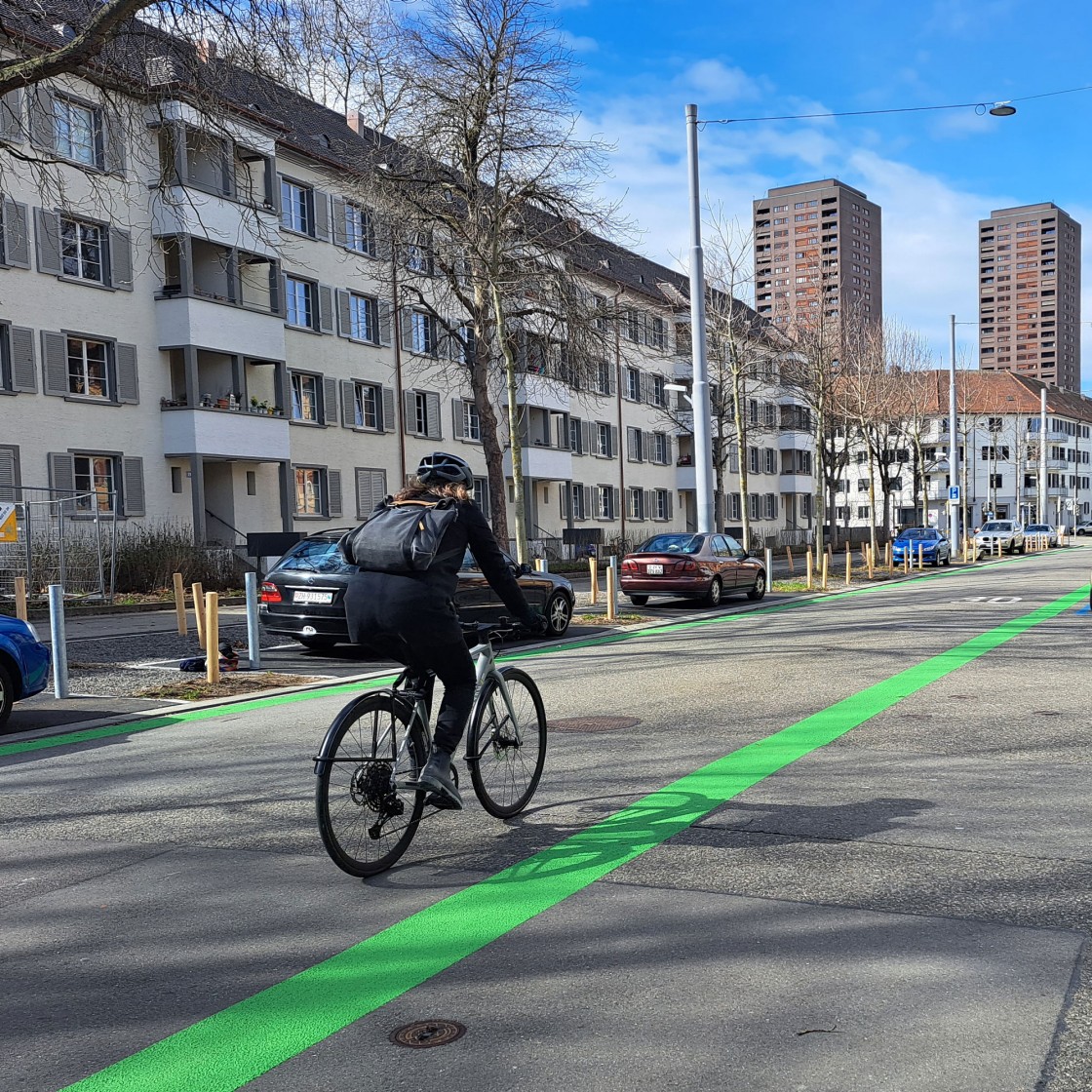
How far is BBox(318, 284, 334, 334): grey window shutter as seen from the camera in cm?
3925

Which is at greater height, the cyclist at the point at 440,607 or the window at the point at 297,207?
the window at the point at 297,207

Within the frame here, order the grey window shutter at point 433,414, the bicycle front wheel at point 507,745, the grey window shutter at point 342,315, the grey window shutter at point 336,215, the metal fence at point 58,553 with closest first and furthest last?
the bicycle front wheel at point 507,745 → the metal fence at point 58,553 → the grey window shutter at point 336,215 → the grey window shutter at point 342,315 → the grey window shutter at point 433,414

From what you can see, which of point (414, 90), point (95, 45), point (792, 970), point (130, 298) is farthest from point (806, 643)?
point (130, 298)

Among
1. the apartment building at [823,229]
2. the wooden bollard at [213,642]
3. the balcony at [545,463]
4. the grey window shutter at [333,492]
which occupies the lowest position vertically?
the wooden bollard at [213,642]

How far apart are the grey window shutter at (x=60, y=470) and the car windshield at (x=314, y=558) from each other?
1610 cm

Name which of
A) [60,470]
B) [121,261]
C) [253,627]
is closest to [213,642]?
[253,627]

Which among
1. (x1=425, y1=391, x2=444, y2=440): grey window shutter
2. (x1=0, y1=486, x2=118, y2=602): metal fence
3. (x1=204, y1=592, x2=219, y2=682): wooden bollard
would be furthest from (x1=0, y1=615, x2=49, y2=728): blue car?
(x1=425, y1=391, x2=444, y2=440): grey window shutter

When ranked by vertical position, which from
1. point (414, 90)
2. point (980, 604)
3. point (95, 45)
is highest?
point (414, 90)

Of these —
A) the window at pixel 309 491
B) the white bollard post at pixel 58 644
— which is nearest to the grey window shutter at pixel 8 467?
the window at pixel 309 491

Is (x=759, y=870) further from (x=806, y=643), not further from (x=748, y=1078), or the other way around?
(x=806, y=643)

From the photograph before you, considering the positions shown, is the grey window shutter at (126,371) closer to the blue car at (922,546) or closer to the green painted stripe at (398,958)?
the blue car at (922,546)

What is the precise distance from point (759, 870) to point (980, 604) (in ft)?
59.6

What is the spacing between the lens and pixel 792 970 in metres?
3.91

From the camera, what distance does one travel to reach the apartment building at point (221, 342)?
92.0 ft
